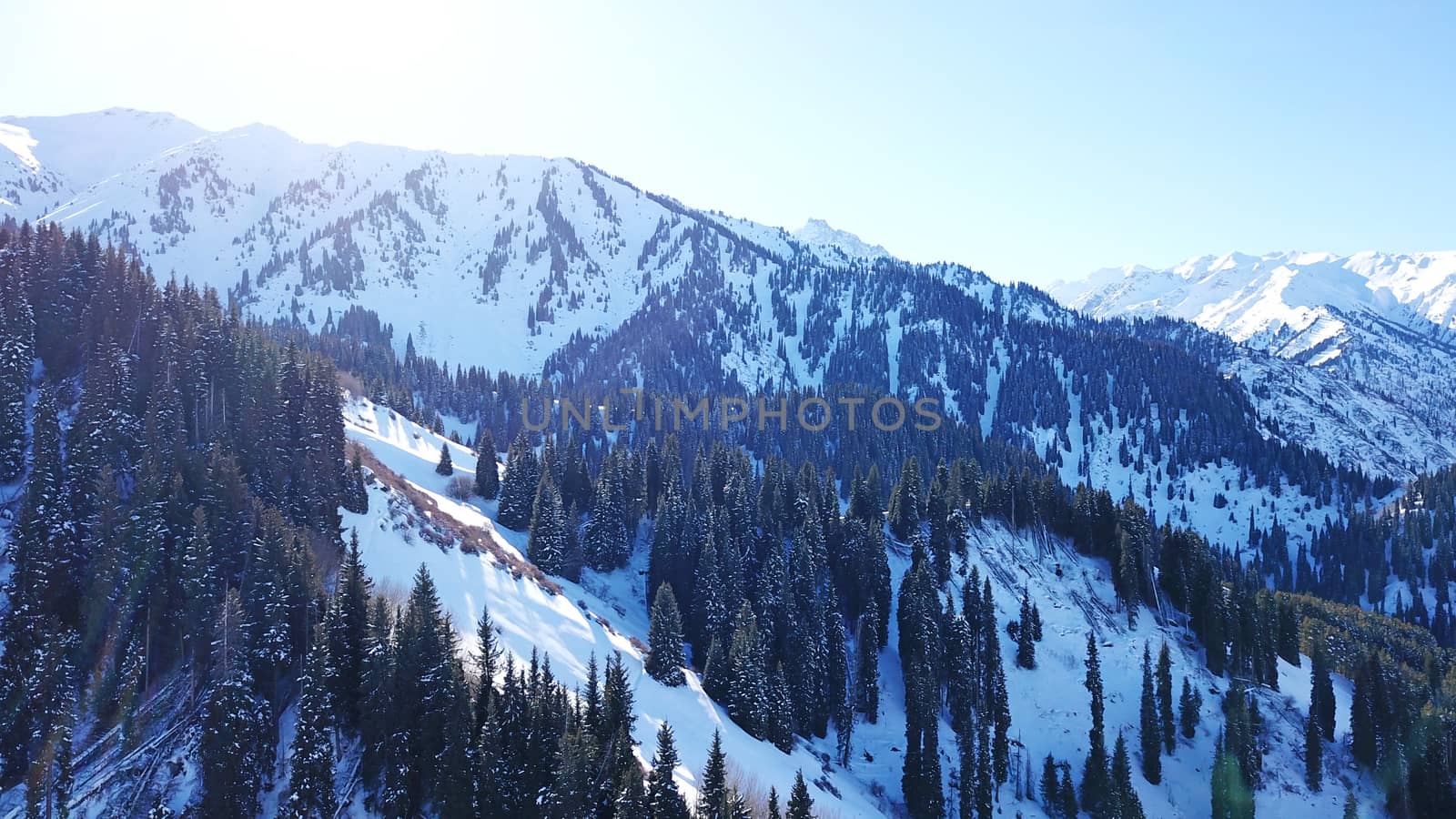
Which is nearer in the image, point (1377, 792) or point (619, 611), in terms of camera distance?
point (1377, 792)

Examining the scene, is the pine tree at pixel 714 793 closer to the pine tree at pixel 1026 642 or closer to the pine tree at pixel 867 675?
the pine tree at pixel 867 675

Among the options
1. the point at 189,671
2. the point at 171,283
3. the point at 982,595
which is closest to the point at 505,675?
the point at 189,671

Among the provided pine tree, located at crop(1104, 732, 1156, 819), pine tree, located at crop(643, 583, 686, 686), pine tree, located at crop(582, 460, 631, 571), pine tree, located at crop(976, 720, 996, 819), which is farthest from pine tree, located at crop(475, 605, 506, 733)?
pine tree, located at crop(1104, 732, 1156, 819)

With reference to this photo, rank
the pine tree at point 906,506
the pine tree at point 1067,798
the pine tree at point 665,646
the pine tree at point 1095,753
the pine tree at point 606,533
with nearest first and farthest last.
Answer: the pine tree at point 665,646, the pine tree at point 1067,798, the pine tree at point 1095,753, the pine tree at point 606,533, the pine tree at point 906,506

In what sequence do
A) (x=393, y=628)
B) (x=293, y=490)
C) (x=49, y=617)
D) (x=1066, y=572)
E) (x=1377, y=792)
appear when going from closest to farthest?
(x=49, y=617) → (x=393, y=628) → (x=293, y=490) → (x=1377, y=792) → (x=1066, y=572)

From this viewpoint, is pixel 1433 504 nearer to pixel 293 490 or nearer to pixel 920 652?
pixel 920 652

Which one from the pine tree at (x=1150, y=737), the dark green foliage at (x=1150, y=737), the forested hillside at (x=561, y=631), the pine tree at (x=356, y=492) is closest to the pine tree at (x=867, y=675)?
the forested hillside at (x=561, y=631)
